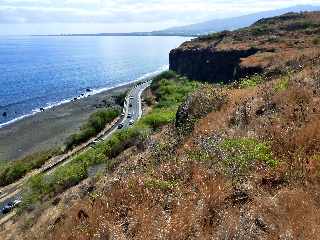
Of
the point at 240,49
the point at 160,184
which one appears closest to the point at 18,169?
the point at 160,184

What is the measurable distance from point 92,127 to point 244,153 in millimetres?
64388

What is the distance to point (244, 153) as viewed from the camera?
12.6 metres

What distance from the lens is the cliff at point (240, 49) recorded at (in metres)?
70.3

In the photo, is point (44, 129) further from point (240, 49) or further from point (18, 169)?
point (240, 49)

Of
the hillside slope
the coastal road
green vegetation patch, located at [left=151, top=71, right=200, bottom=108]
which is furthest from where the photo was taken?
green vegetation patch, located at [left=151, top=71, right=200, bottom=108]

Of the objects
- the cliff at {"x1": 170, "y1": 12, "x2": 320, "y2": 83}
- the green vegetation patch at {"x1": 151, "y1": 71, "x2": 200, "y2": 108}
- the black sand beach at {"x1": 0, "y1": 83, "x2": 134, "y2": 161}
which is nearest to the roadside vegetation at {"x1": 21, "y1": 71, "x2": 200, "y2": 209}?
the green vegetation patch at {"x1": 151, "y1": 71, "x2": 200, "y2": 108}

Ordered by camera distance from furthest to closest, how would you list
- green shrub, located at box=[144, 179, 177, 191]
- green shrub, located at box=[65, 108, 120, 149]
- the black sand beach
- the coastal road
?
the black sand beach < green shrub, located at box=[65, 108, 120, 149] < the coastal road < green shrub, located at box=[144, 179, 177, 191]

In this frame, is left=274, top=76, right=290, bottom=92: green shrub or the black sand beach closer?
left=274, top=76, right=290, bottom=92: green shrub

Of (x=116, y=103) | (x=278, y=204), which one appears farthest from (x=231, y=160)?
(x=116, y=103)

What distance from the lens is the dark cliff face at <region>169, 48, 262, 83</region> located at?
8566 centimetres

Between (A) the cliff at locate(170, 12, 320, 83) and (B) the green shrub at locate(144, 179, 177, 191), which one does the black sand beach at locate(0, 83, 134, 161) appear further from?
(B) the green shrub at locate(144, 179, 177, 191)

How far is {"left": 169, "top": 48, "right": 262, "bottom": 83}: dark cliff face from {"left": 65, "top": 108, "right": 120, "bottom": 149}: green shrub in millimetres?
19590

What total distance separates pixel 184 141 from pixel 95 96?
110m

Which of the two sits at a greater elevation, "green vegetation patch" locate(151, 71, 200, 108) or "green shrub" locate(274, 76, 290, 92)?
"green shrub" locate(274, 76, 290, 92)
